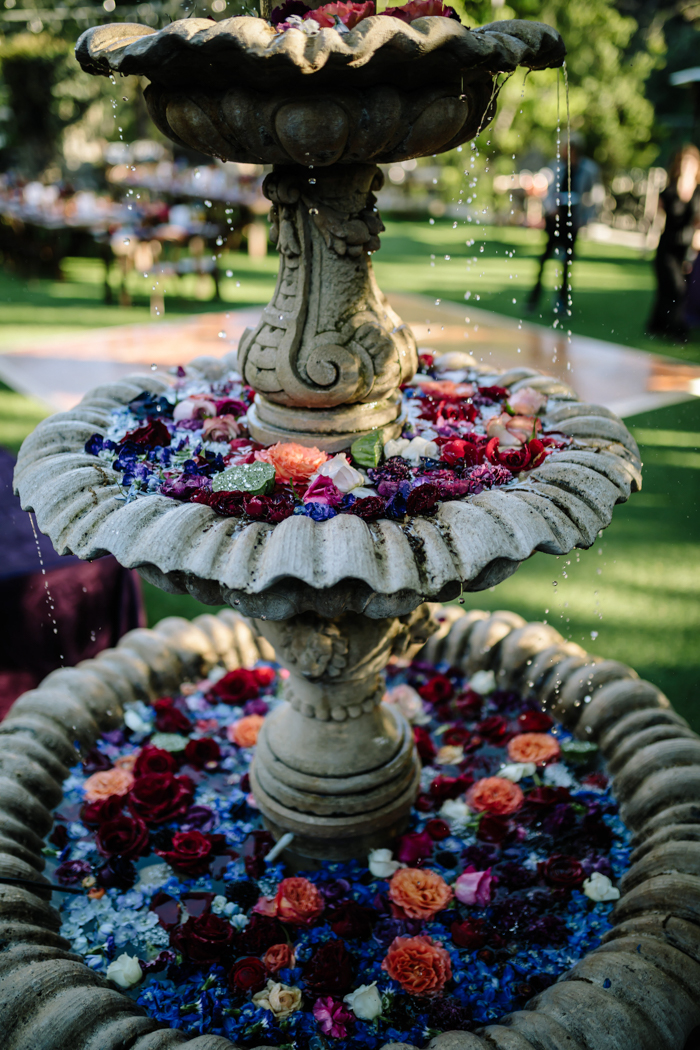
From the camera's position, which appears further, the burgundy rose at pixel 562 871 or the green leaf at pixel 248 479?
the burgundy rose at pixel 562 871

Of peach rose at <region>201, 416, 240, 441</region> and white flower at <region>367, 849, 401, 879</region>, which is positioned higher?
peach rose at <region>201, 416, 240, 441</region>

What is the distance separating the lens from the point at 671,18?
17703mm

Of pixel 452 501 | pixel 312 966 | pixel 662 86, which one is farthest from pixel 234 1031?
pixel 662 86

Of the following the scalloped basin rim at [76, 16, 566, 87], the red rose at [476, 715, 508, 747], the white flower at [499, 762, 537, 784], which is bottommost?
the white flower at [499, 762, 537, 784]

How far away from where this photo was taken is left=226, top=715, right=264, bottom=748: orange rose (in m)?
2.77

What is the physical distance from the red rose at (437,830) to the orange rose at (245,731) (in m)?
0.72

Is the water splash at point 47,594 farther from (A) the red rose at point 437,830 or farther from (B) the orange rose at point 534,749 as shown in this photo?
(B) the orange rose at point 534,749

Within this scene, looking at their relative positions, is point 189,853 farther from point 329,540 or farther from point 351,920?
point 329,540

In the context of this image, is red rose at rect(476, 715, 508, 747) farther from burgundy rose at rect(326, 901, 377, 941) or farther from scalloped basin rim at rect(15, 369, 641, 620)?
scalloped basin rim at rect(15, 369, 641, 620)

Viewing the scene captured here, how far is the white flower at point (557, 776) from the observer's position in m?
2.53

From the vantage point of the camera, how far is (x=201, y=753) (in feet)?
8.70

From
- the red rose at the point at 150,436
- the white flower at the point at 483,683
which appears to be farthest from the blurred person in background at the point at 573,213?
the red rose at the point at 150,436

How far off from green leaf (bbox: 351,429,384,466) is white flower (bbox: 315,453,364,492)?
149mm

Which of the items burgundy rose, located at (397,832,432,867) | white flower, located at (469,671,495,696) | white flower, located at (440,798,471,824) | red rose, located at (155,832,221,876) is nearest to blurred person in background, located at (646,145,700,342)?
white flower, located at (469,671,495,696)
